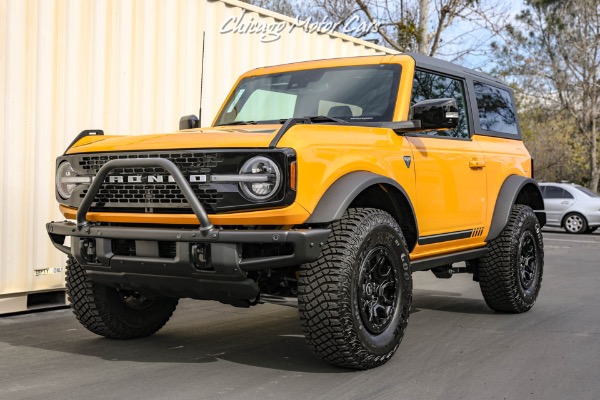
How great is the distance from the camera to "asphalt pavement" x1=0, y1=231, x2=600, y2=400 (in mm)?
4098

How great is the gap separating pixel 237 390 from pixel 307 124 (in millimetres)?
1552

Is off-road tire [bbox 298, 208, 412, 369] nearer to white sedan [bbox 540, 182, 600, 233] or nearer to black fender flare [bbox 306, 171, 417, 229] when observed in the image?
black fender flare [bbox 306, 171, 417, 229]

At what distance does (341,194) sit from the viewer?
4.23 meters

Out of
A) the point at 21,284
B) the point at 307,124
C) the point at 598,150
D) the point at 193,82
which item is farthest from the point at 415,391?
the point at 598,150

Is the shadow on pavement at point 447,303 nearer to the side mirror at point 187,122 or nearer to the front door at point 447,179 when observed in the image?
the front door at point 447,179

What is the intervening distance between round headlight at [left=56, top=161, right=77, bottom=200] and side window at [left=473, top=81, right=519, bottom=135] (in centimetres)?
352

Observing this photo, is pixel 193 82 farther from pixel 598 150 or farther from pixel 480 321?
pixel 598 150

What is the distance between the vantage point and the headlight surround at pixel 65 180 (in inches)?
186

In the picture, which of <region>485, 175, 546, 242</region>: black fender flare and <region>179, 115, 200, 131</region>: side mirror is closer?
<region>179, 115, 200, 131</region>: side mirror

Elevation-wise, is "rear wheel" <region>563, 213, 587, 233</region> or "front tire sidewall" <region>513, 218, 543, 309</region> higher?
"front tire sidewall" <region>513, 218, 543, 309</region>

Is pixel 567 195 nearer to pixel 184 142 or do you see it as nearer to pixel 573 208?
pixel 573 208

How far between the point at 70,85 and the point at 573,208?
17097 millimetres

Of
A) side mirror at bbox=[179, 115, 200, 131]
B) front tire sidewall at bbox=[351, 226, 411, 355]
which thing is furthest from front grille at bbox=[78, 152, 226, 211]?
side mirror at bbox=[179, 115, 200, 131]

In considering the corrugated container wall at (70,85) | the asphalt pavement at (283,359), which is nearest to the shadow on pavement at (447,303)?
the asphalt pavement at (283,359)
